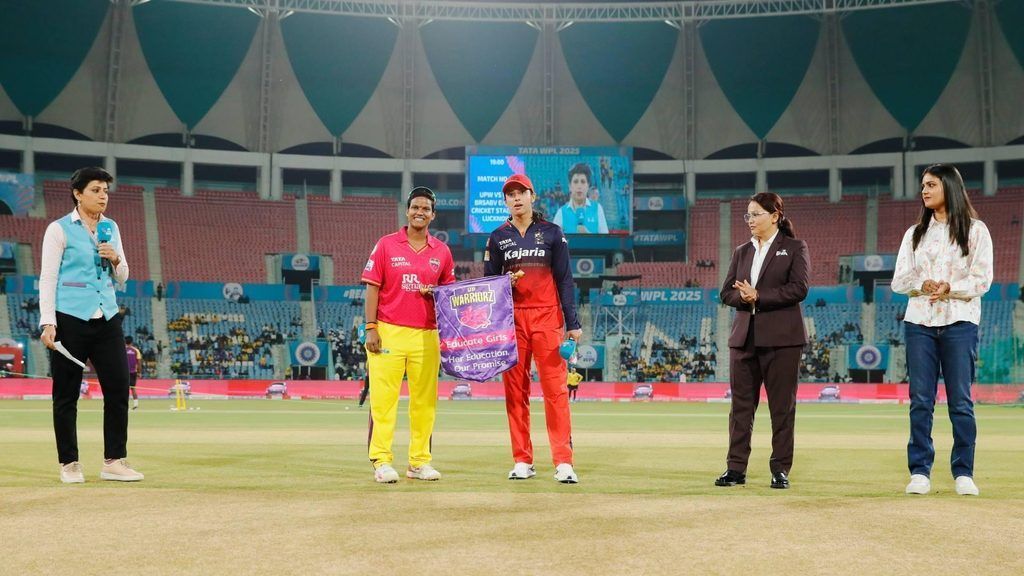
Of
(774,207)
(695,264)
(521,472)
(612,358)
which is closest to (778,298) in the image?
(774,207)

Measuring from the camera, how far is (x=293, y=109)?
5003 cm

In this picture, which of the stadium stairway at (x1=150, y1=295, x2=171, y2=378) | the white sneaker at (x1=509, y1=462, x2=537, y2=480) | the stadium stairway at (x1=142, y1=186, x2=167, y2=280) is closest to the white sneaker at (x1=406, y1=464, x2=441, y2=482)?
the white sneaker at (x1=509, y1=462, x2=537, y2=480)

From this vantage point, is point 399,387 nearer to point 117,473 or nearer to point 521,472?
point 521,472

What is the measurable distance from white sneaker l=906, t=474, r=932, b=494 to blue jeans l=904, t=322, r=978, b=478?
0.07 metres

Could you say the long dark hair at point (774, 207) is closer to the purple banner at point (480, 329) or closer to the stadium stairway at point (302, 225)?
the purple banner at point (480, 329)

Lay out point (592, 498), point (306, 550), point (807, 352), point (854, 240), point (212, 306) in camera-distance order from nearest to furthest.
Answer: point (306, 550), point (592, 498), point (807, 352), point (212, 306), point (854, 240)

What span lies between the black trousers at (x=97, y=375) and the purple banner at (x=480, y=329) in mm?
2626

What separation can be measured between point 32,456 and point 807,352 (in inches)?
1424

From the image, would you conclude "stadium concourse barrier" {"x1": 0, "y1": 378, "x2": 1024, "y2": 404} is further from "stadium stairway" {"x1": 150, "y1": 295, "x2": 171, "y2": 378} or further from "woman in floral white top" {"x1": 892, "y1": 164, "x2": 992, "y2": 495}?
"woman in floral white top" {"x1": 892, "y1": 164, "x2": 992, "y2": 495}

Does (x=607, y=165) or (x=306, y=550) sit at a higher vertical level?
(x=607, y=165)

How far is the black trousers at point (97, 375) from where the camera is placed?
7.58 metres

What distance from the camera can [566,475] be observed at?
7.64 metres

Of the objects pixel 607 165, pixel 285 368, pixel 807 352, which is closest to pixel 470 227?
pixel 607 165

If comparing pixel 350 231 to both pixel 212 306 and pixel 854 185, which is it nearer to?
pixel 212 306
